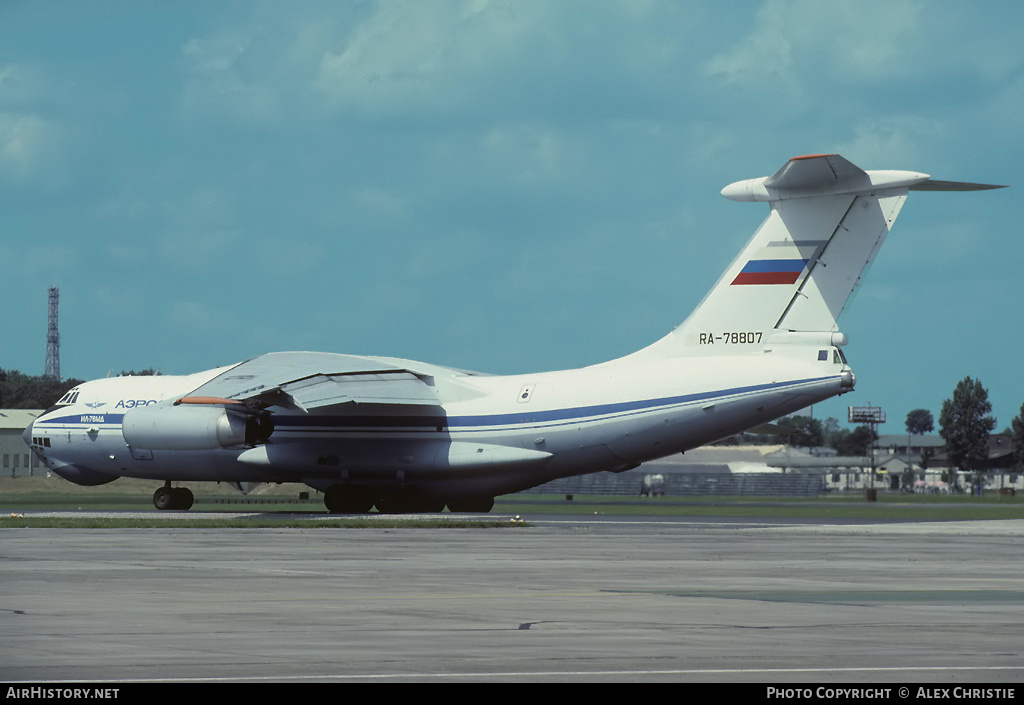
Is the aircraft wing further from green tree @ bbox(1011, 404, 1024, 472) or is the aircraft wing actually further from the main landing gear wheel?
green tree @ bbox(1011, 404, 1024, 472)

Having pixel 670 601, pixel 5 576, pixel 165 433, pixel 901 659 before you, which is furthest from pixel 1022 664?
pixel 165 433

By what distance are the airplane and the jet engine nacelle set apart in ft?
0.15

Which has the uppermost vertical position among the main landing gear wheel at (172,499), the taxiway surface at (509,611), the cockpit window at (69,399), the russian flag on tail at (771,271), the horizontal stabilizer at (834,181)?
the horizontal stabilizer at (834,181)

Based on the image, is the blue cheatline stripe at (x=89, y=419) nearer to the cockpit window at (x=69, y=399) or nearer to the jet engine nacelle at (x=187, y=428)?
the cockpit window at (x=69, y=399)

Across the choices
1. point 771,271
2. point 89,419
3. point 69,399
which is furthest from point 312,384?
point 771,271

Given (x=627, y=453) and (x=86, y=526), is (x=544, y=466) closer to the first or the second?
(x=627, y=453)

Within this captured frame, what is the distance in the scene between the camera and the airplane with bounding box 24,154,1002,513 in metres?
36.9

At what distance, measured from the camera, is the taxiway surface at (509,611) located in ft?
33.6

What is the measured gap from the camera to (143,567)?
2027cm

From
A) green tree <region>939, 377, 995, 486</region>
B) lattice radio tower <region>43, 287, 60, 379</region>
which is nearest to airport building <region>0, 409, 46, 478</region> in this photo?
lattice radio tower <region>43, 287, 60, 379</region>

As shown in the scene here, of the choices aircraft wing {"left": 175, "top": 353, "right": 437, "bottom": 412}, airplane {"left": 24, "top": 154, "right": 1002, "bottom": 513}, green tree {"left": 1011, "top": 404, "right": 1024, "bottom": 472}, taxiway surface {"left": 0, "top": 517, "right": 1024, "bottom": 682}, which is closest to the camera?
taxiway surface {"left": 0, "top": 517, "right": 1024, "bottom": 682}

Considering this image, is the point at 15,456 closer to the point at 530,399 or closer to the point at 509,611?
the point at 530,399

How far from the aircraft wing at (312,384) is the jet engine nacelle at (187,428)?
1.63 feet

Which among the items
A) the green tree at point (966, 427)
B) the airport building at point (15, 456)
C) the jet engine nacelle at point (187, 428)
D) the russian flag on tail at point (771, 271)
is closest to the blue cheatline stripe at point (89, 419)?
the jet engine nacelle at point (187, 428)
